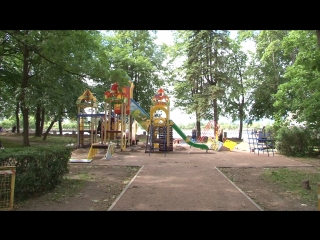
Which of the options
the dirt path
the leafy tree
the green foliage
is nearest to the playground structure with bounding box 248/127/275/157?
the leafy tree

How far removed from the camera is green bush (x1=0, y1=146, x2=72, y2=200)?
5.60m

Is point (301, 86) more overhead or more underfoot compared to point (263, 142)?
more overhead

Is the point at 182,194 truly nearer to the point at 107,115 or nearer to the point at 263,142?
the point at 263,142

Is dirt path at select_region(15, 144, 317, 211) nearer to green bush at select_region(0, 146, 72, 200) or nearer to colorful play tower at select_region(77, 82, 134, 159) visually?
green bush at select_region(0, 146, 72, 200)

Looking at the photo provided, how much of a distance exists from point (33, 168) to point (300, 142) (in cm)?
1457

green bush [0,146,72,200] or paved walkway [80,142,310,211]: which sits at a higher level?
green bush [0,146,72,200]

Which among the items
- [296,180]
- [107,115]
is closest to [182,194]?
[296,180]

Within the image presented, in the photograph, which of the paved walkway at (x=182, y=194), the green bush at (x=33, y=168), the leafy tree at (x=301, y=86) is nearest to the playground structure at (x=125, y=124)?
the leafy tree at (x=301, y=86)

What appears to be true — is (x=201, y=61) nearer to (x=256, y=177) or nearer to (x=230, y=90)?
(x=230, y=90)

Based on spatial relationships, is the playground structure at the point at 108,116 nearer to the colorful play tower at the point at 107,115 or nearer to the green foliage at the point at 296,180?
the colorful play tower at the point at 107,115

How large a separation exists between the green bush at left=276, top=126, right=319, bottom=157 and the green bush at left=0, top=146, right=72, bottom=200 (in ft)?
43.9

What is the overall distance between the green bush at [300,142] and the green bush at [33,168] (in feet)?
43.9

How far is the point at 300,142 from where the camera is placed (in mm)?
15680
